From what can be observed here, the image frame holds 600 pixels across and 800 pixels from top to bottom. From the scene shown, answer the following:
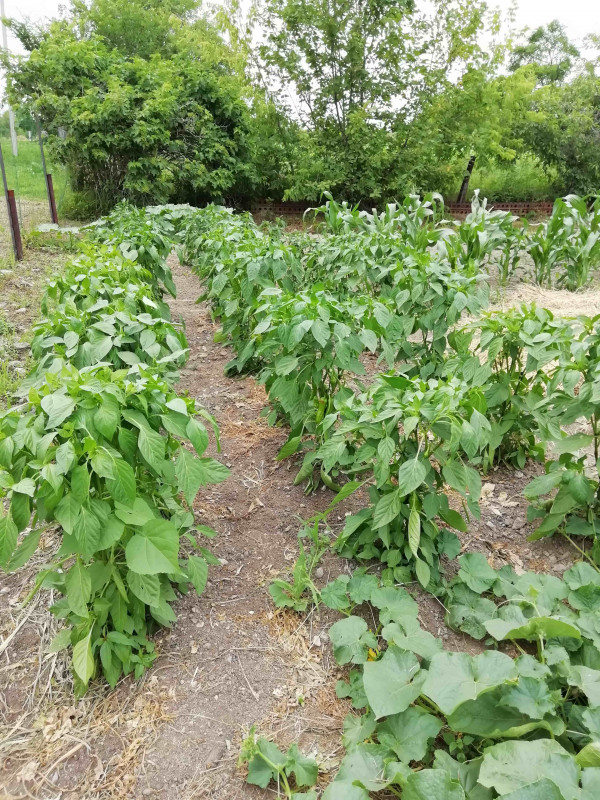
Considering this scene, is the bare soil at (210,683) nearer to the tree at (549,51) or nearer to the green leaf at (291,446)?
the green leaf at (291,446)

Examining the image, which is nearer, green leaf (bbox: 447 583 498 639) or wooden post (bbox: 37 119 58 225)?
green leaf (bbox: 447 583 498 639)

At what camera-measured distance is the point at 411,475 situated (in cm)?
171

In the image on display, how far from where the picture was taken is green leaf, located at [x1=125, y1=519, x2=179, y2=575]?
1463mm

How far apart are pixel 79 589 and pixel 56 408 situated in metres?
0.51

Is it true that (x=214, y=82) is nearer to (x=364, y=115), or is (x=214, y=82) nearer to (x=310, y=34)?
(x=310, y=34)

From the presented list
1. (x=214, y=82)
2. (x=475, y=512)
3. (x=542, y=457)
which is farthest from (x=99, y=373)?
(x=214, y=82)

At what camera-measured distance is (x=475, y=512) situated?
198 cm

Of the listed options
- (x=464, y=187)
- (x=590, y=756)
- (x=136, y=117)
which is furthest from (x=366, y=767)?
(x=464, y=187)

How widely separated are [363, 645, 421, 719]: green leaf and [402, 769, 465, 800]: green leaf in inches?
7.6

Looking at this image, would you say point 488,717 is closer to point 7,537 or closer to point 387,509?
point 387,509

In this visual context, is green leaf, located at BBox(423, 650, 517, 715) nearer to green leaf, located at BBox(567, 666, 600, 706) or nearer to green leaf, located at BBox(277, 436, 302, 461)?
green leaf, located at BBox(567, 666, 600, 706)

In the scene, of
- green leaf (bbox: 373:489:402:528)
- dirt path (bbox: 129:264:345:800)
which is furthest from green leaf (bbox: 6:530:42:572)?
green leaf (bbox: 373:489:402:528)

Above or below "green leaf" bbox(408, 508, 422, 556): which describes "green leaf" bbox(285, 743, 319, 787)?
below

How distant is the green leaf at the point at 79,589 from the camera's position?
1530 mm
